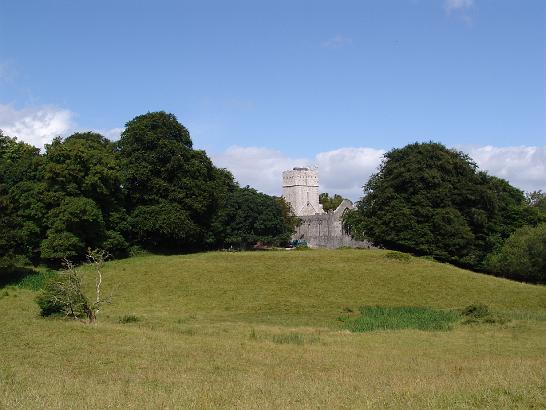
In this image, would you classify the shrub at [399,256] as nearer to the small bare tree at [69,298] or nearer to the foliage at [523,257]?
the foliage at [523,257]

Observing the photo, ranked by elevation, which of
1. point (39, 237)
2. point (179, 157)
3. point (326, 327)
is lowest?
point (326, 327)

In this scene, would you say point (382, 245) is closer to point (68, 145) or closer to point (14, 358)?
point (68, 145)

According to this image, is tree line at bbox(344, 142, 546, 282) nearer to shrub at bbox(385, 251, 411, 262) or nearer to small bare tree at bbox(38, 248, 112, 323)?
shrub at bbox(385, 251, 411, 262)

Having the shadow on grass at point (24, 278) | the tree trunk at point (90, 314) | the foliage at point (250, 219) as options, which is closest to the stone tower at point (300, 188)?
the foliage at point (250, 219)

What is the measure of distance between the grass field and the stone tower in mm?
78646

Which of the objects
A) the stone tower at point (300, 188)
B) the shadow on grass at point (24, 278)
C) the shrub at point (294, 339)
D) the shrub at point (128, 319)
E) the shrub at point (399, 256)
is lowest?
the shrub at point (128, 319)

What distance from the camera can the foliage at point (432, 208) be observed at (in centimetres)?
5791

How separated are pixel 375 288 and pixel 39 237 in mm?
28808

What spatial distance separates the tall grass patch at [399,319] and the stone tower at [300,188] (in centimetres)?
9072

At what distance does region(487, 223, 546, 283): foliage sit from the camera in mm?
52312

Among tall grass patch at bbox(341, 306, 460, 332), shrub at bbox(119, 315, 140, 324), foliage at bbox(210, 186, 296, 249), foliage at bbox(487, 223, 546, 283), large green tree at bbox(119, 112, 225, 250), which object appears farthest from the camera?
foliage at bbox(210, 186, 296, 249)

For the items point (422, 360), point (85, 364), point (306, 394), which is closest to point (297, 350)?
point (422, 360)

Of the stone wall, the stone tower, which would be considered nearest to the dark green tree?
the stone wall

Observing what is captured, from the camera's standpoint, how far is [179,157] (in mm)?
57562
